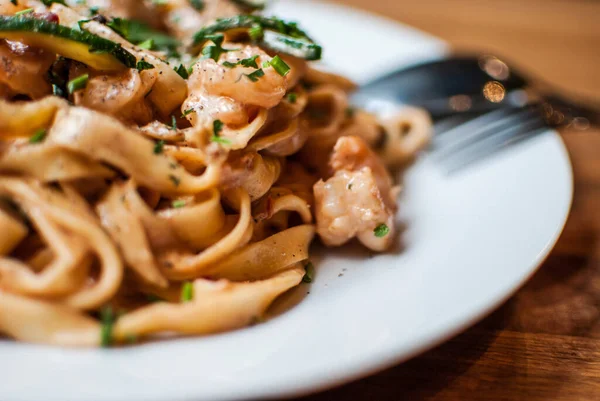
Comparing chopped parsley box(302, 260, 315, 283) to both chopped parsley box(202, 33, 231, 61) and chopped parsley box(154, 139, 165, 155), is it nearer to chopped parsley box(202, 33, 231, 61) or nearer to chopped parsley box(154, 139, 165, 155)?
chopped parsley box(154, 139, 165, 155)

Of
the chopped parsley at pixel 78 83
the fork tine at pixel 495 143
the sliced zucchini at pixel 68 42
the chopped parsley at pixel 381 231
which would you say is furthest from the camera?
the fork tine at pixel 495 143

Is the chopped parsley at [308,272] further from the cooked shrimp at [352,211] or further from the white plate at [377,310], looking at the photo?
the cooked shrimp at [352,211]

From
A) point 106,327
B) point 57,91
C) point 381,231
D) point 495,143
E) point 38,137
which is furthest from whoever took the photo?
point 495,143

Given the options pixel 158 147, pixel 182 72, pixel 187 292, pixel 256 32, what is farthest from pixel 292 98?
pixel 187 292

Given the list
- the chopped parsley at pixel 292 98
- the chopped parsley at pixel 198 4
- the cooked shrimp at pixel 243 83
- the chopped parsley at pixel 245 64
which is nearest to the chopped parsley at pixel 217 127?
the cooked shrimp at pixel 243 83

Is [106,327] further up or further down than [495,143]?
further up

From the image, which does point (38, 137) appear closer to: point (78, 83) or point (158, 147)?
point (78, 83)
